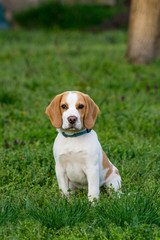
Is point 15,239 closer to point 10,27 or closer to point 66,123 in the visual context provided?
point 66,123

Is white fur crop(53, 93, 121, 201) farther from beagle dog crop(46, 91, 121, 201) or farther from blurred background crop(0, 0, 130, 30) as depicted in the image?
blurred background crop(0, 0, 130, 30)

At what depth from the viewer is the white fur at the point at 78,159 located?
10.5 ft

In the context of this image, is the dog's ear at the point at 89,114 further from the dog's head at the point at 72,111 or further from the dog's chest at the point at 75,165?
the dog's chest at the point at 75,165

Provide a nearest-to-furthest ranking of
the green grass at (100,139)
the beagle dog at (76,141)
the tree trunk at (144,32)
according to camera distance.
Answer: the green grass at (100,139) → the beagle dog at (76,141) → the tree trunk at (144,32)

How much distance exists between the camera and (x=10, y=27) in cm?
2231

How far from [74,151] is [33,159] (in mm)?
1146

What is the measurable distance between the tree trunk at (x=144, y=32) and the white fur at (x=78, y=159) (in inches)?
282

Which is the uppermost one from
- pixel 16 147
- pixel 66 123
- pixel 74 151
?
pixel 66 123

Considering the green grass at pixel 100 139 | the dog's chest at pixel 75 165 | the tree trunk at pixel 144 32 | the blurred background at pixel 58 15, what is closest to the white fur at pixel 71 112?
the dog's chest at pixel 75 165

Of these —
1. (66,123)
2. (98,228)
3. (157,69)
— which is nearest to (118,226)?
(98,228)

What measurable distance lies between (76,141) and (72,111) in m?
0.33

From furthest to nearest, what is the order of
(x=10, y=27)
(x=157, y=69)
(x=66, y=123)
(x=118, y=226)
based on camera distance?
1. (x=10, y=27)
2. (x=157, y=69)
3. (x=66, y=123)
4. (x=118, y=226)

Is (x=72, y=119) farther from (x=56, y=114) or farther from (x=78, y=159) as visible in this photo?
(x=78, y=159)

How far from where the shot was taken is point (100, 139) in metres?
5.01
